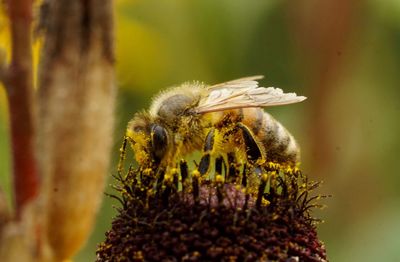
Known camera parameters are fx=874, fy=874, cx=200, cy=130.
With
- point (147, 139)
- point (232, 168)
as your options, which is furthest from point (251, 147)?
point (147, 139)

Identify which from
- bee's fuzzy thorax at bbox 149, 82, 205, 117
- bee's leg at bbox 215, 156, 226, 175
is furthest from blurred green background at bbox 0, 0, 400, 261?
bee's leg at bbox 215, 156, 226, 175

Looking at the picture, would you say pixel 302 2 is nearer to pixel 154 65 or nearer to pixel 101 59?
pixel 154 65

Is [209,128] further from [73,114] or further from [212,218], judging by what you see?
[73,114]

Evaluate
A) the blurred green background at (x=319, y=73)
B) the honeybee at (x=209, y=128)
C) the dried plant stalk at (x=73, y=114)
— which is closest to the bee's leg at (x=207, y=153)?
the honeybee at (x=209, y=128)

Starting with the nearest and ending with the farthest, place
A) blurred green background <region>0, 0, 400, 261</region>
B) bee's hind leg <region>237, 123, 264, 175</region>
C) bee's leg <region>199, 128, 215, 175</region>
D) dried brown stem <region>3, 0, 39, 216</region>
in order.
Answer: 1. dried brown stem <region>3, 0, 39, 216</region>
2. bee's leg <region>199, 128, 215, 175</region>
3. bee's hind leg <region>237, 123, 264, 175</region>
4. blurred green background <region>0, 0, 400, 261</region>

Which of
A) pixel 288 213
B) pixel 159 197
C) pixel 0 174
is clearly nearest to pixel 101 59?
pixel 159 197

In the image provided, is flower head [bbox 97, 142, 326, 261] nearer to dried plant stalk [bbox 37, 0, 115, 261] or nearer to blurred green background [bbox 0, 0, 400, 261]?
dried plant stalk [bbox 37, 0, 115, 261]
